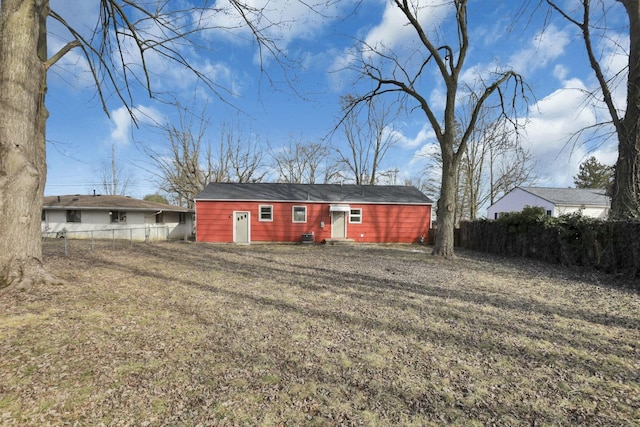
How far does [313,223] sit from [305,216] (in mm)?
618

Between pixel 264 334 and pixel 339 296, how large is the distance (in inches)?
83.8

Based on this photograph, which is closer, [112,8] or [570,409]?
[570,409]

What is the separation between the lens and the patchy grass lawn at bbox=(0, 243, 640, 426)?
230 centimetres

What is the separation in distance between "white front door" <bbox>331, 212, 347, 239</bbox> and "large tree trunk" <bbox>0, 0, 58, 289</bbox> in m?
13.6

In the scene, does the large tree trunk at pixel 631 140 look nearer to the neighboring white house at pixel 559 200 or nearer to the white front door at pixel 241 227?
the neighboring white house at pixel 559 200

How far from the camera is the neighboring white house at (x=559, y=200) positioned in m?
23.8

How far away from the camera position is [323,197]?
A: 1814 centimetres

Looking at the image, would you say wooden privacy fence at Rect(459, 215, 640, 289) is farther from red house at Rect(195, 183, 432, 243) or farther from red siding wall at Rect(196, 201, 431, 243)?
red house at Rect(195, 183, 432, 243)

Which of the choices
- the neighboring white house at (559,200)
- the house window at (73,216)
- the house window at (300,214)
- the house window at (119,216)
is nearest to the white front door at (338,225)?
the house window at (300,214)

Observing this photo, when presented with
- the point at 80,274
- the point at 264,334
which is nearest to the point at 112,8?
the point at 80,274

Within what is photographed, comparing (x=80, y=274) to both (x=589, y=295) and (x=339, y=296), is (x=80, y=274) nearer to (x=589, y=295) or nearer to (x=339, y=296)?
(x=339, y=296)

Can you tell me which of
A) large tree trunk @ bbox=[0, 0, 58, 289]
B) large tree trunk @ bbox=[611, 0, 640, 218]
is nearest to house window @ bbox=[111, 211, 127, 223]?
large tree trunk @ bbox=[0, 0, 58, 289]

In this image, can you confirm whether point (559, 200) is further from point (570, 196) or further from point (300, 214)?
point (300, 214)

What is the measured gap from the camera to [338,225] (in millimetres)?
17547
